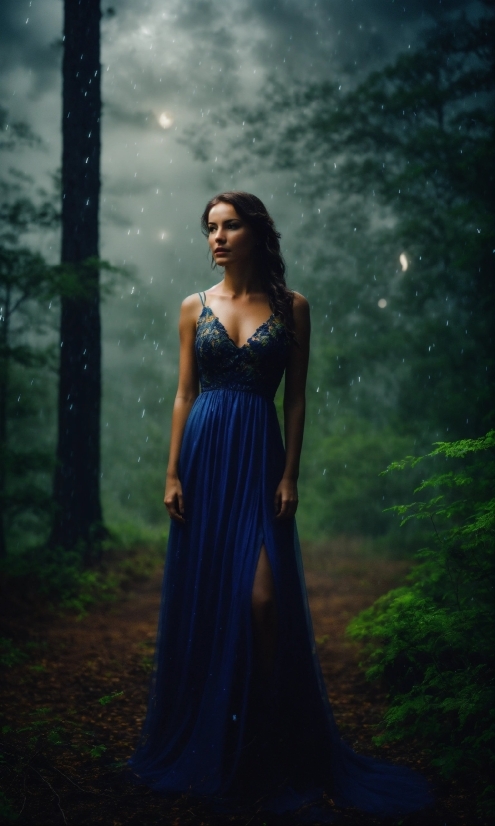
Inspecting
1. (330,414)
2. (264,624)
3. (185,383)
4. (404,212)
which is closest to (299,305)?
(185,383)

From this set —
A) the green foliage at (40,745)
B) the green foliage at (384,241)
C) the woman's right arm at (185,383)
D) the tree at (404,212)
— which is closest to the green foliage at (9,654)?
the green foliage at (40,745)

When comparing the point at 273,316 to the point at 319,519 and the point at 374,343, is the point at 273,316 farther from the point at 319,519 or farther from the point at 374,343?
the point at 319,519

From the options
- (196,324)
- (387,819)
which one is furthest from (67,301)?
(387,819)

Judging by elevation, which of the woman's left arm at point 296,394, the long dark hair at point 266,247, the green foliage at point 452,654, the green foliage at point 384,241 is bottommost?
the green foliage at point 452,654

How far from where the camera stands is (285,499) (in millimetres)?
2951

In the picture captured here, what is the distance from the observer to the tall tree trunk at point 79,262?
7766 mm

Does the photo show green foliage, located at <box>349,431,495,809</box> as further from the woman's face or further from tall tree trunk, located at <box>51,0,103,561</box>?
tall tree trunk, located at <box>51,0,103,561</box>

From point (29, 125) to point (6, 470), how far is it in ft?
18.1

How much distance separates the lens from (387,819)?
253 centimetres

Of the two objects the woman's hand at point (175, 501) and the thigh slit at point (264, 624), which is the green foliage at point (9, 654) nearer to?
the woman's hand at point (175, 501)

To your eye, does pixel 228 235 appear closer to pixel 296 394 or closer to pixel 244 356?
pixel 244 356

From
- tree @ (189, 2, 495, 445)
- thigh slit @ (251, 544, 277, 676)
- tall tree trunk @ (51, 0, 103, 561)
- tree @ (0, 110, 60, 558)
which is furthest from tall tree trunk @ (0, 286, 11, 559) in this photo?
tree @ (189, 2, 495, 445)

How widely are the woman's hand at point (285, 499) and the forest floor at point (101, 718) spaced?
1.11 metres

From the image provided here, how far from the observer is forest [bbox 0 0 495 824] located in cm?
315
